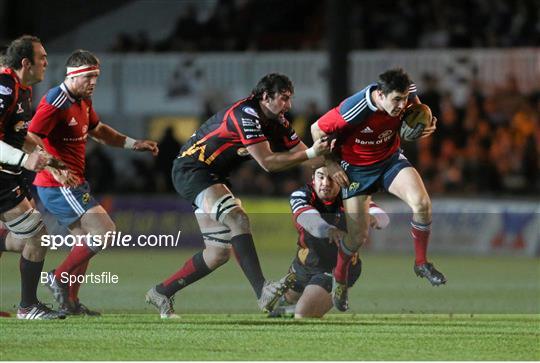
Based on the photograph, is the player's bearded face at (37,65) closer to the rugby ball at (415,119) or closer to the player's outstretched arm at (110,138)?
the player's outstretched arm at (110,138)

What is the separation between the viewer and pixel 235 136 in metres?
10.5

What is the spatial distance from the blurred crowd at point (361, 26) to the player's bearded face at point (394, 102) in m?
10.2

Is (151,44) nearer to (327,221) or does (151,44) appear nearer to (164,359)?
(327,221)

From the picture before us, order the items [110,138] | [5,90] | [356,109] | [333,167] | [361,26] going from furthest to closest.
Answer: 1. [361,26]
2. [110,138]
3. [356,109]
4. [333,167]
5. [5,90]

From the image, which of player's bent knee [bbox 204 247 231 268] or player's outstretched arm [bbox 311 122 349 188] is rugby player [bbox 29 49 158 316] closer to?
player's bent knee [bbox 204 247 231 268]

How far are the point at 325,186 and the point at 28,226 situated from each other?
7.65 feet

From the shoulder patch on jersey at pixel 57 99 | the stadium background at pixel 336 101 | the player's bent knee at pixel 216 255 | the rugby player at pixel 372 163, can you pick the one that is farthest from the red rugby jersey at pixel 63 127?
the rugby player at pixel 372 163

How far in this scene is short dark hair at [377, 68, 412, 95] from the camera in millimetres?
10383

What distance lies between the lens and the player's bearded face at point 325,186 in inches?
426

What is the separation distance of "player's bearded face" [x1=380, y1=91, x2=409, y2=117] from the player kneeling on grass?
2.22ft

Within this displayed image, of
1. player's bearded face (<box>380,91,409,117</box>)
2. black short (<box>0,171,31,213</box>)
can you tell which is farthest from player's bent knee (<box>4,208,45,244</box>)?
player's bearded face (<box>380,91,409,117</box>)

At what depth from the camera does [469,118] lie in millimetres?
19031

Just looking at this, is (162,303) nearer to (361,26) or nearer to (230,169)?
(230,169)

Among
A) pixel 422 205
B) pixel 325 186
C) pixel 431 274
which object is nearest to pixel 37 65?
pixel 325 186
